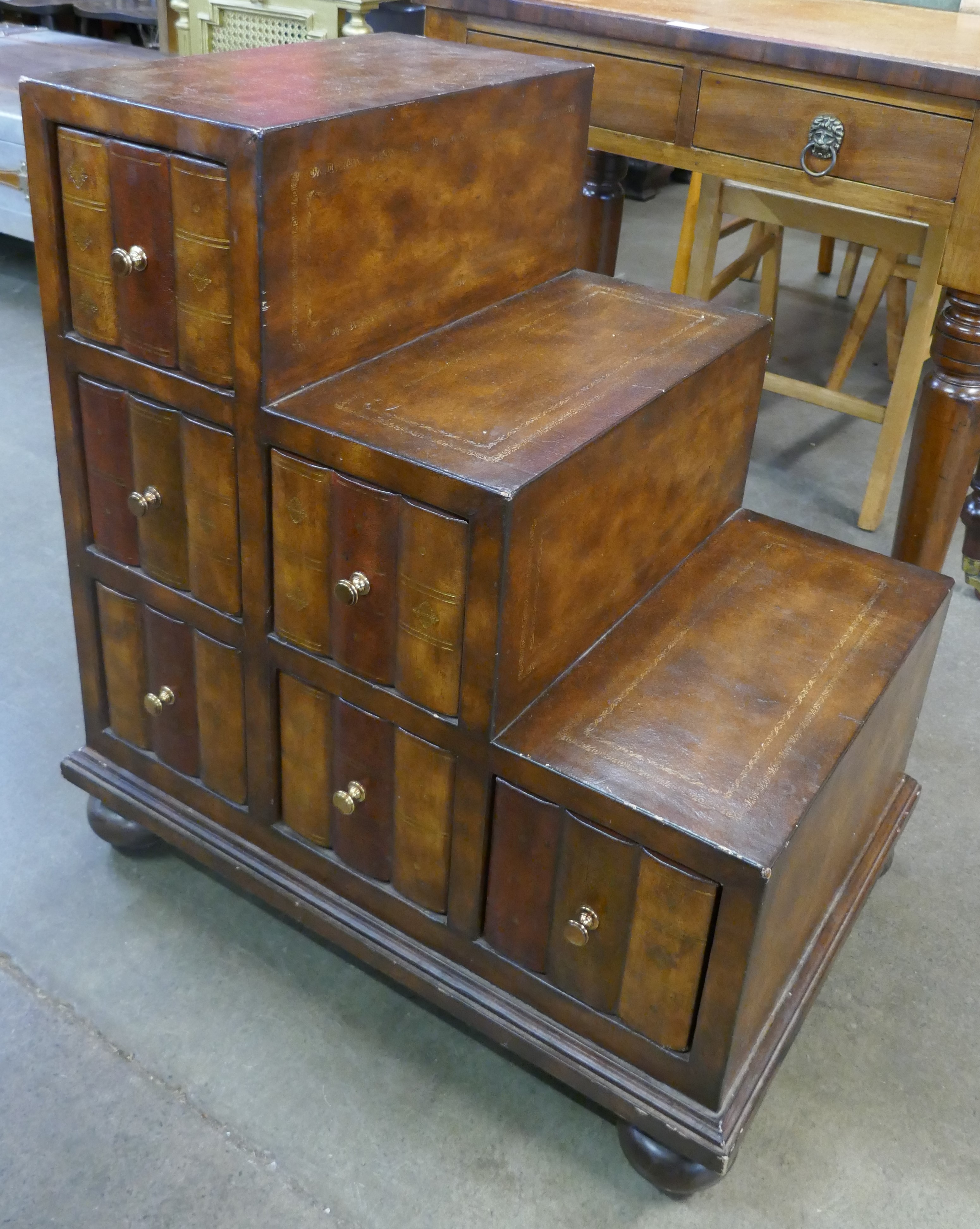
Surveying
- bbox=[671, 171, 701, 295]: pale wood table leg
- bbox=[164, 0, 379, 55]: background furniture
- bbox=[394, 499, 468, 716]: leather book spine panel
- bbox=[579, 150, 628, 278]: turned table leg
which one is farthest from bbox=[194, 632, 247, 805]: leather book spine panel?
bbox=[164, 0, 379, 55]: background furniture

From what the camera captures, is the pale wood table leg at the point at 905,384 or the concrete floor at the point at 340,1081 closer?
the concrete floor at the point at 340,1081

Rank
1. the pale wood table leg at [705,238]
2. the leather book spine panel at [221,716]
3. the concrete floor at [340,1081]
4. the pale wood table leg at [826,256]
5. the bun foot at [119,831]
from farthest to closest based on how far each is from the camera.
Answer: the pale wood table leg at [826,256] → the pale wood table leg at [705,238] → the bun foot at [119,831] → the leather book spine panel at [221,716] → the concrete floor at [340,1081]

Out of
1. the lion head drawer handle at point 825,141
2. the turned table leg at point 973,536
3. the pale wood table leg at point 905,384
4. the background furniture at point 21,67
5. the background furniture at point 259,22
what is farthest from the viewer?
the background furniture at point 259,22

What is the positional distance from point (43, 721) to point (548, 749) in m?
0.90

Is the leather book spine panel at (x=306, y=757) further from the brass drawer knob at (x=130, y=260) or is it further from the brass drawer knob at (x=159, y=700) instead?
the brass drawer knob at (x=130, y=260)

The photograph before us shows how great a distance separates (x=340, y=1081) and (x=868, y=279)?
1.95 m

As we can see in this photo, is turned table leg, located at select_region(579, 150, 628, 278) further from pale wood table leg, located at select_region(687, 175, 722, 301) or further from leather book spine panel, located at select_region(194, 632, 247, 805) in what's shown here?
leather book spine panel, located at select_region(194, 632, 247, 805)

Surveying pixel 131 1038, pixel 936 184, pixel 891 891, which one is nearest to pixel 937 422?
pixel 936 184

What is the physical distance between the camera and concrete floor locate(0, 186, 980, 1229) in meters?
1.12

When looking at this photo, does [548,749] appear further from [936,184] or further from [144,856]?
[936,184]

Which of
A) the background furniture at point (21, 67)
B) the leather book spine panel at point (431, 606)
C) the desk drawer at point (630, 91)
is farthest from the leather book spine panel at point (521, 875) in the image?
the background furniture at point (21, 67)

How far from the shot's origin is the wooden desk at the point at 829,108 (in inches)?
59.5

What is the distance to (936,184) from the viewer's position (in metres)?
1.52

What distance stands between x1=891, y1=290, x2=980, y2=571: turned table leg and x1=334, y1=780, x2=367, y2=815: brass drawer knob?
3.19ft
